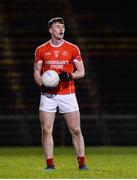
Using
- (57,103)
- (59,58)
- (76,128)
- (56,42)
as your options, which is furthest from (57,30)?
(76,128)

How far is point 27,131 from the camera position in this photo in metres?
21.9

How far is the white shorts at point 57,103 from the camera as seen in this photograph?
Result: 11320 mm

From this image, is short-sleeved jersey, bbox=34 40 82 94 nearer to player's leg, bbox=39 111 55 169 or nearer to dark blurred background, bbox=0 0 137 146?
player's leg, bbox=39 111 55 169

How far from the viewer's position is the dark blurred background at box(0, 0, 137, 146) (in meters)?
22.0

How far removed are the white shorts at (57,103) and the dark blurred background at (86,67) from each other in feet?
33.8

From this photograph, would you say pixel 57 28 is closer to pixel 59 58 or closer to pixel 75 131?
pixel 59 58

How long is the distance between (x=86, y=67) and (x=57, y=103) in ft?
37.4

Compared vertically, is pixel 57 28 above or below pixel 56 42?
above

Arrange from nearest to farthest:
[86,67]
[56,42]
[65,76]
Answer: [65,76], [56,42], [86,67]

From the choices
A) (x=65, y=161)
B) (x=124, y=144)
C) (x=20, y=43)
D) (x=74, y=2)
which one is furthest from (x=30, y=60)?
(x=65, y=161)

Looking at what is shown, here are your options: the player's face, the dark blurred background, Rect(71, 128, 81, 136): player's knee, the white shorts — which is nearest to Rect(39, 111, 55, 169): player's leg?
the white shorts

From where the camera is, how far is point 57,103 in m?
11.4

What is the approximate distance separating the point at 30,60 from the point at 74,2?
217 cm

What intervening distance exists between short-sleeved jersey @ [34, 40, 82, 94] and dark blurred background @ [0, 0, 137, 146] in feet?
34.0
